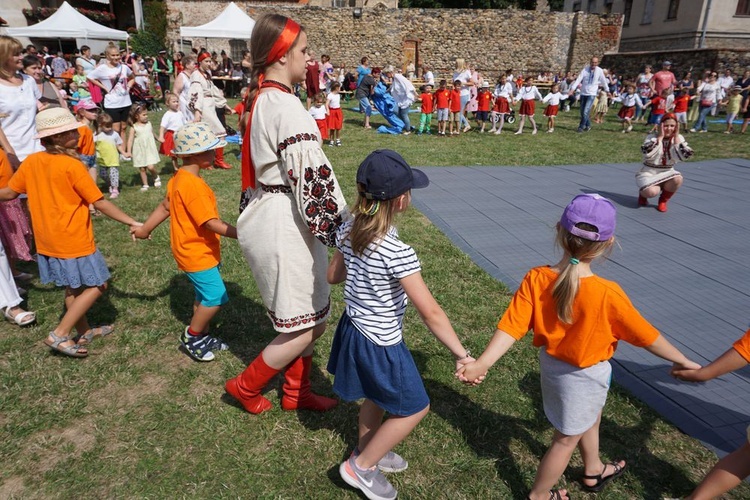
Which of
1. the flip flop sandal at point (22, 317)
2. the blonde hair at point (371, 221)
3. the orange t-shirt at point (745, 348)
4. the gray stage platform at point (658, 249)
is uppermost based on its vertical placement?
the blonde hair at point (371, 221)

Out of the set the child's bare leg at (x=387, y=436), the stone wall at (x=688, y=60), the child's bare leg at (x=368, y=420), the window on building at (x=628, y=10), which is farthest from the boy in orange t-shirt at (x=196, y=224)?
the window on building at (x=628, y=10)

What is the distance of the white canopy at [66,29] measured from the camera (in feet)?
60.1

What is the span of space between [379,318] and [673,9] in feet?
121

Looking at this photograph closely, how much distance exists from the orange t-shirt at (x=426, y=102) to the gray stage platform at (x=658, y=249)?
5148mm

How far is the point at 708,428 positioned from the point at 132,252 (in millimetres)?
5226

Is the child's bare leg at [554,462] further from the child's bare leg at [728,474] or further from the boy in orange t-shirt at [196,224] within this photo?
the boy in orange t-shirt at [196,224]

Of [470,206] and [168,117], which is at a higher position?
[168,117]

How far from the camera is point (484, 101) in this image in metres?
14.9

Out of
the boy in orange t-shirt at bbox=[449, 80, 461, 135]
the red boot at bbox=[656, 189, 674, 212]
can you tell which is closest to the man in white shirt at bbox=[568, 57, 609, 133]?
the boy in orange t-shirt at bbox=[449, 80, 461, 135]

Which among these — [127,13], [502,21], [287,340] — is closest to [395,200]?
[287,340]

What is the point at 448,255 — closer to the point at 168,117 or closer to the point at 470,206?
the point at 470,206

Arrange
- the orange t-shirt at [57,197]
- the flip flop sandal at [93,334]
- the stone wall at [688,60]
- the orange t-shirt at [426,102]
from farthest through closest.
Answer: the stone wall at [688,60]
the orange t-shirt at [426,102]
the flip flop sandal at [93,334]
the orange t-shirt at [57,197]

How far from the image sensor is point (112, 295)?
427cm

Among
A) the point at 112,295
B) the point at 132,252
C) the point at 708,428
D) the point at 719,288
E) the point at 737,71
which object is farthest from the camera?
the point at 737,71
